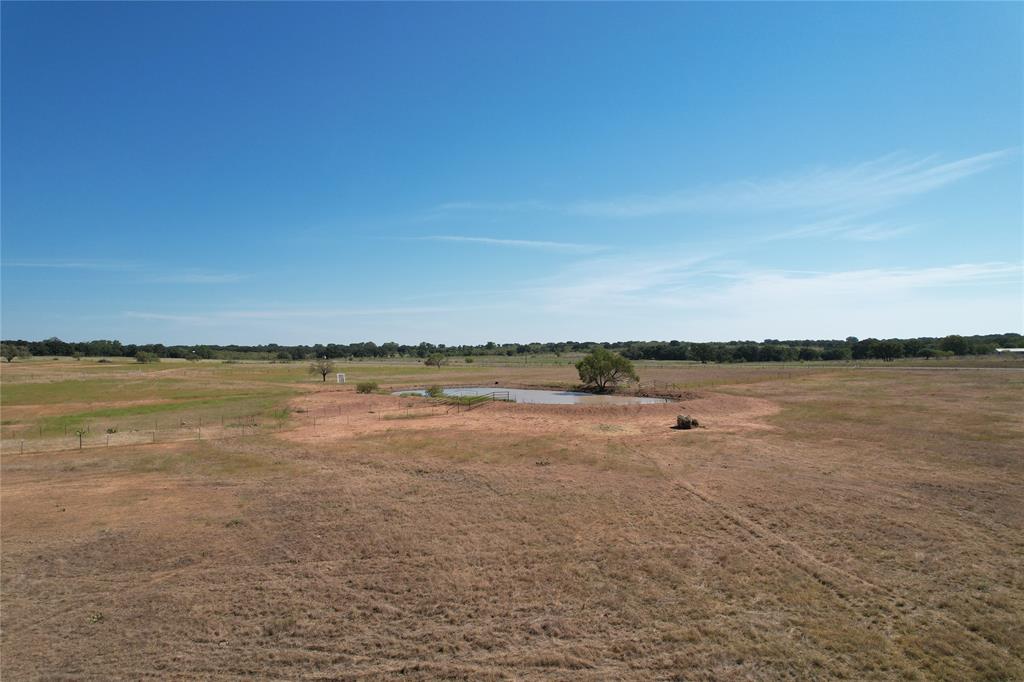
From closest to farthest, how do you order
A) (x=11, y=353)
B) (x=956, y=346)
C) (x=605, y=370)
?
(x=605, y=370) → (x=956, y=346) → (x=11, y=353)

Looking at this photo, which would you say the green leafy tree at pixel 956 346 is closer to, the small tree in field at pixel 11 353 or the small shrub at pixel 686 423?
the small shrub at pixel 686 423

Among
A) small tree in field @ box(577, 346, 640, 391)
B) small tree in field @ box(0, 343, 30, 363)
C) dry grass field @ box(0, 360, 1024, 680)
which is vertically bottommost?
dry grass field @ box(0, 360, 1024, 680)

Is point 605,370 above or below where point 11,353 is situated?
below

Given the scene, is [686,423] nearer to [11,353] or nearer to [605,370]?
[605,370]

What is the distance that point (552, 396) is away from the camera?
53625 mm

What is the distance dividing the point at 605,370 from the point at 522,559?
44.7 m

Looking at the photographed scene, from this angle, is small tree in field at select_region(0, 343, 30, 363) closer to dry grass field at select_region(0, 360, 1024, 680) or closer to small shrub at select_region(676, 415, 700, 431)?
dry grass field at select_region(0, 360, 1024, 680)

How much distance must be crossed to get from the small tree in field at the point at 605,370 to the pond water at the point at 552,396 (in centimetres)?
224

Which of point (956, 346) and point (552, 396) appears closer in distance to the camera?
point (552, 396)

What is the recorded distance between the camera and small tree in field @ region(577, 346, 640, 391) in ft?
180

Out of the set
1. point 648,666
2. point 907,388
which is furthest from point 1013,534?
point 907,388

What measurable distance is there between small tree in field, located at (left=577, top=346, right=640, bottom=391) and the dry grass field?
29479 mm

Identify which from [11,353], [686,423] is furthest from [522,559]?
[11,353]

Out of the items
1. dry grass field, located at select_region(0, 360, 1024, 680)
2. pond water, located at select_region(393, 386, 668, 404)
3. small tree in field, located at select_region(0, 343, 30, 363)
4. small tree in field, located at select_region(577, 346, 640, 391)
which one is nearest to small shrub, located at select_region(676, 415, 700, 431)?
dry grass field, located at select_region(0, 360, 1024, 680)
